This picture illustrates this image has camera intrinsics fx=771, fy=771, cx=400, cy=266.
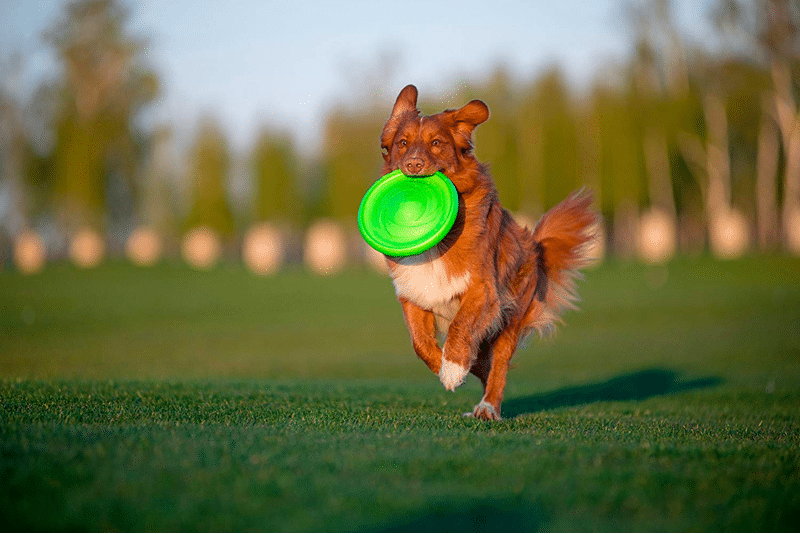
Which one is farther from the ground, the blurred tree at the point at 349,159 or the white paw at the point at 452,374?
the blurred tree at the point at 349,159

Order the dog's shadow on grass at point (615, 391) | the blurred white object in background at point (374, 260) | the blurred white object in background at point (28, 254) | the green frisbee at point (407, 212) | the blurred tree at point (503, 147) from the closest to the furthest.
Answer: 1. the green frisbee at point (407, 212)
2. the dog's shadow on grass at point (615, 391)
3. the blurred white object in background at point (28, 254)
4. the blurred white object in background at point (374, 260)
5. the blurred tree at point (503, 147)

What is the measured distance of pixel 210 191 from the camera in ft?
155

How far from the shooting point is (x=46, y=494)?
3502 mm

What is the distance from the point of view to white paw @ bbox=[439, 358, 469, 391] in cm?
618

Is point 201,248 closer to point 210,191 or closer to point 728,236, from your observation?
point 210,191

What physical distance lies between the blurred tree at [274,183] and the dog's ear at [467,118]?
41789mm

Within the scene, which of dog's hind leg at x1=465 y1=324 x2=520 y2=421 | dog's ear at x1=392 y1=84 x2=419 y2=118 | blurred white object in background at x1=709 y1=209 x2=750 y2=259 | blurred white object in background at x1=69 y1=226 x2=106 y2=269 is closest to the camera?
dog's hind leg at x1=465 y1=324 x2=520 y2=421

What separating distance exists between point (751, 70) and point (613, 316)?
22.9 metres

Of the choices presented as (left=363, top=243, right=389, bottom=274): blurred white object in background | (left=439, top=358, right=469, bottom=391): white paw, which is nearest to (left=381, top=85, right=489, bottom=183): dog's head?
(left=439, top=358, right=469, bottom=391): white paw

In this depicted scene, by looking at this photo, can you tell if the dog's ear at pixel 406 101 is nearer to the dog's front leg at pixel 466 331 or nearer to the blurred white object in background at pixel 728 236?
the dog's front leg at pixel 466 331

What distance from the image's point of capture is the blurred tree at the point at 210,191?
4700cm

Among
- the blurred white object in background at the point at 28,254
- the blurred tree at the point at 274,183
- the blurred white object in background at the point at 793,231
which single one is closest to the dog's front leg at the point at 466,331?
the blurred white object in background at the point at 28,254

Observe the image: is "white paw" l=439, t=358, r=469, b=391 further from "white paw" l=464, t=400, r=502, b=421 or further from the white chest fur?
the white chest fur

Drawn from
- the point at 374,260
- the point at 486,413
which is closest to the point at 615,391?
the point at 486,413
